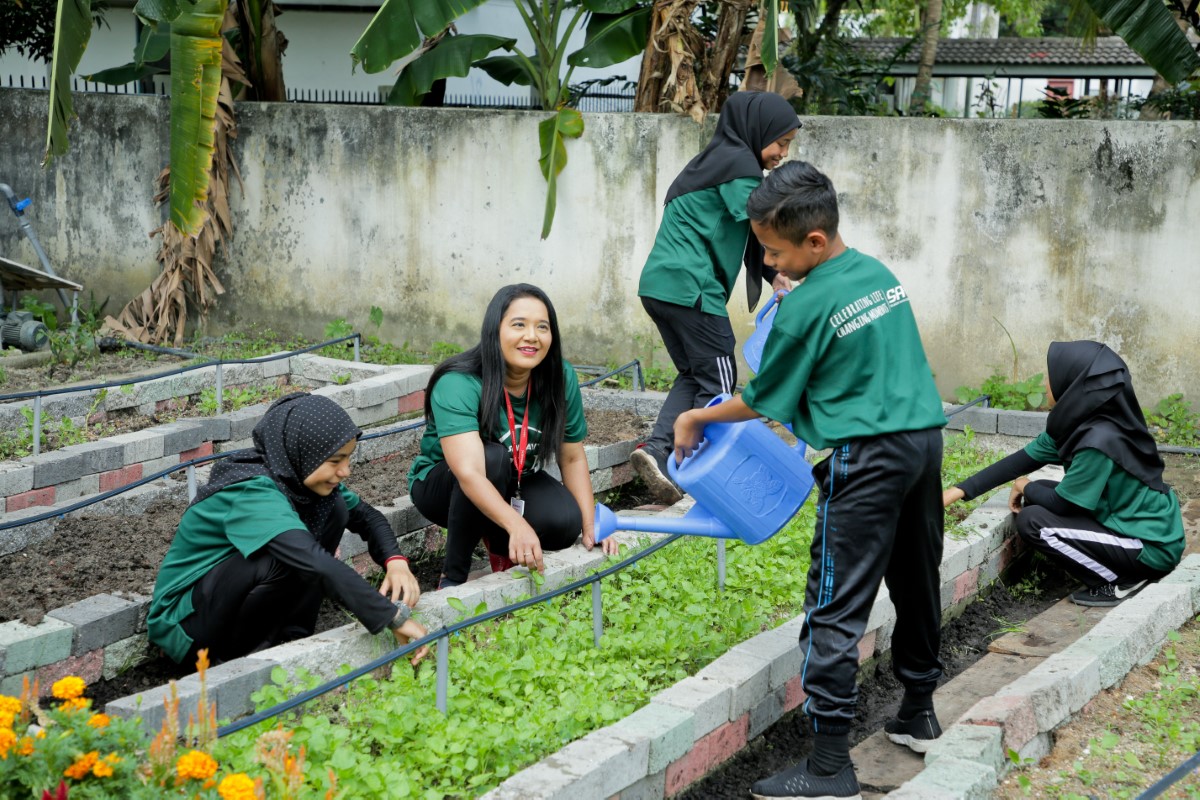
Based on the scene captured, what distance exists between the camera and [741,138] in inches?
228

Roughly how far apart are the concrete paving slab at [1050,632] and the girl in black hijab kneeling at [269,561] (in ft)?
7.44

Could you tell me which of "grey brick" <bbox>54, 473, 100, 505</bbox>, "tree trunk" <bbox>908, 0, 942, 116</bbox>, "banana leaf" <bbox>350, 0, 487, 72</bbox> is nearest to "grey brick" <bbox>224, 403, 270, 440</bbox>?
"grey brick" <bbox>54, 473, 100, 505</bbox>

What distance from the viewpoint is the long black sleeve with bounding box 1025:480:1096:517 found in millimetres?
5188

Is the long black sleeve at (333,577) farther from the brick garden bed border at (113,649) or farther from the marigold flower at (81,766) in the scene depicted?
the marigold flower at (81,766)

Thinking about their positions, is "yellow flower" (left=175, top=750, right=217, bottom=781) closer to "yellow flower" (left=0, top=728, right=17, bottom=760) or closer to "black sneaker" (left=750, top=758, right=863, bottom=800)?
"yellow flower" (left=0, top=728, right=17, bottom=760)

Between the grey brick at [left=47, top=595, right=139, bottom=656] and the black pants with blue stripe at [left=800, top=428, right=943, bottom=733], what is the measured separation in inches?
90.4

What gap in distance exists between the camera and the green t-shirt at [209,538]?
396 centimetres

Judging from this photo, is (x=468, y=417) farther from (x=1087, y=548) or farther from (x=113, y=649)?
(x=1087, y=548)

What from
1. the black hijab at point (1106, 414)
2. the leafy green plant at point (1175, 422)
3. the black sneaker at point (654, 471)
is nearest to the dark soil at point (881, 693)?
the black hijab at point (1106, 414)

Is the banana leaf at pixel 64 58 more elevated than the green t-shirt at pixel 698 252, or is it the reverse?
the banana leaf at pixel 64 58

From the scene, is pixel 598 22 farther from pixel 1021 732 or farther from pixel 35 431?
pixel 1021 732

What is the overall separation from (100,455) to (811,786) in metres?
4.04

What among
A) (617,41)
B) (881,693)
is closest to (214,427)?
(881,693)

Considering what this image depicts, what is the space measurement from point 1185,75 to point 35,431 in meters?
7.27
